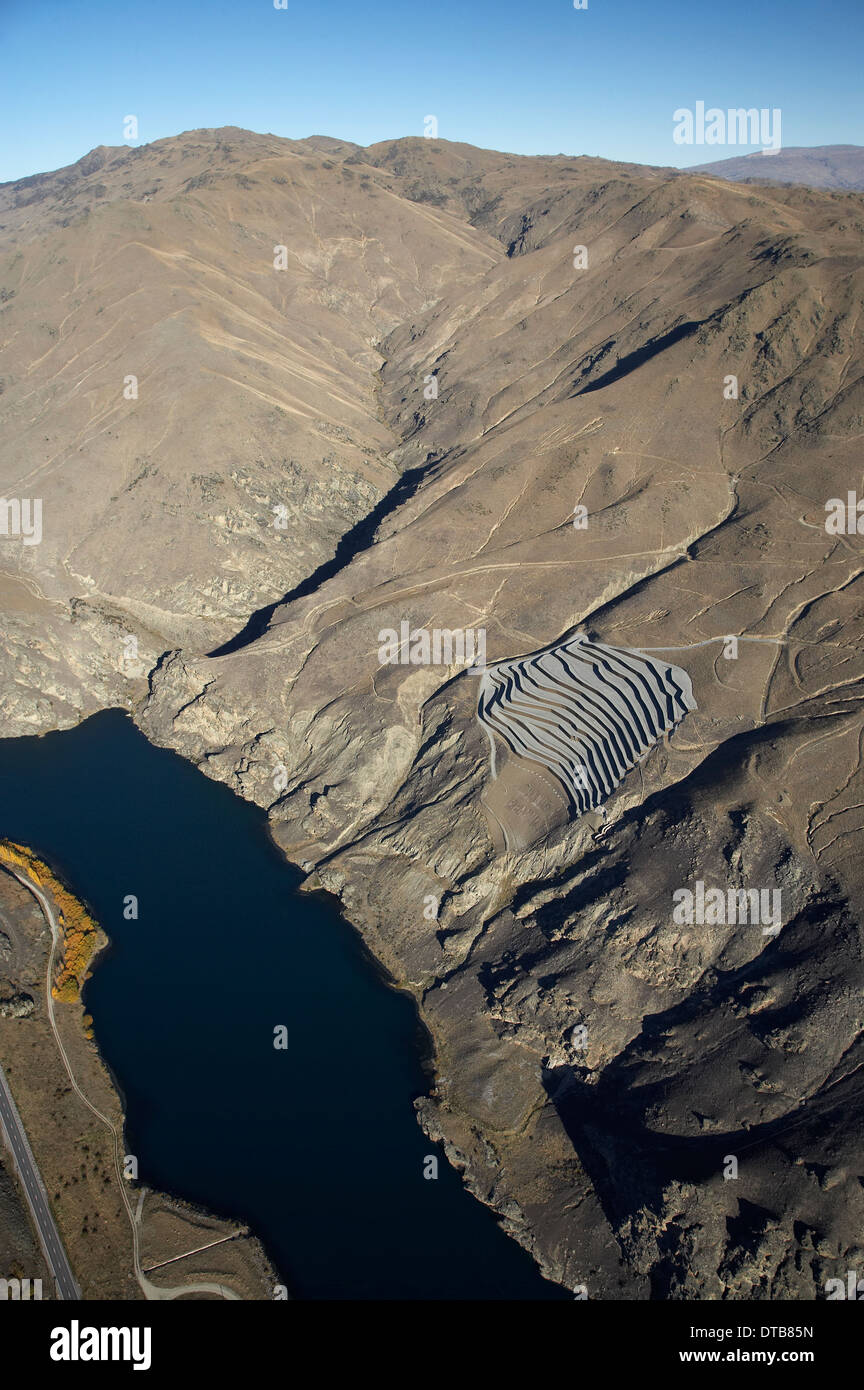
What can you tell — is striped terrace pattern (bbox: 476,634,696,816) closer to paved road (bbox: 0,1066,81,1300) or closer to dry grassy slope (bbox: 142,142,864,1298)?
dry grassy slope (bbox: 142,142,864,1298)

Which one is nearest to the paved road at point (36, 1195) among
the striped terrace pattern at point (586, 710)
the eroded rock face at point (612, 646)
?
the eroded rock face at point (612, 646)

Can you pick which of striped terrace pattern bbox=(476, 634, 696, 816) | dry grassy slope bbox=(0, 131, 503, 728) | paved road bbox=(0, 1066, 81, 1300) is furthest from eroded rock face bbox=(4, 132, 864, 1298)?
paved road bbox=(0, 1066, 81, 1300)

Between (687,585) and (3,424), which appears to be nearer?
(687,585)

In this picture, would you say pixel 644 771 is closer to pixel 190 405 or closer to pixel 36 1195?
pixel 36 1195

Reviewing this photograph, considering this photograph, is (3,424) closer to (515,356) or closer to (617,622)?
(515,356)

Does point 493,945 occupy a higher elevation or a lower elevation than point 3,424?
lower

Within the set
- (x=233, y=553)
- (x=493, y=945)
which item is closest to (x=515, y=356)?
(x=233, y=553)
